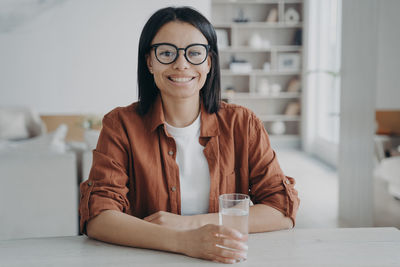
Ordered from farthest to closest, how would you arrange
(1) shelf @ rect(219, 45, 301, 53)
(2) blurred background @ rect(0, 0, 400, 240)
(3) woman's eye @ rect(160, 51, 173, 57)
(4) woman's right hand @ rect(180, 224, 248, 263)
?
(1) shelf @ rect(219, 45, 301, 53), (2) blurred background @ rect(0, 0, 400, 240), (3) woman's eye @ rect(160, 51, 173, 57), (4) woman's right hand @ rect(180, 224, 248, 263)

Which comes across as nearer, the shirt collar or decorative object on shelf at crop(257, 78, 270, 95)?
the shirt collar

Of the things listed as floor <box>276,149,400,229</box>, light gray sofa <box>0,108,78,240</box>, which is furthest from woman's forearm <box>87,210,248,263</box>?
floor <box>276,149,400,229</box>

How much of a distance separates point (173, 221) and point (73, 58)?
5.15 metres

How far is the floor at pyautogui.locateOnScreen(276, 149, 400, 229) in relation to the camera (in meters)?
2.87

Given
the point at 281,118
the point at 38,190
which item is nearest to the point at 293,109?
the point at 281,118

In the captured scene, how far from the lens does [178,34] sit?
130 cm

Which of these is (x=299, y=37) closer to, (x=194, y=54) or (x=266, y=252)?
(x=194, y=54)

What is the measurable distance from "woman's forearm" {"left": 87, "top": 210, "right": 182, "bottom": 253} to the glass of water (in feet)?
0.46

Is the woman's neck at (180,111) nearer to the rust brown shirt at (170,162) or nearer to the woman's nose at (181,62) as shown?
the rust brown shirt at (170,162)

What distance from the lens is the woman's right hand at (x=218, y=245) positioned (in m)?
0.98

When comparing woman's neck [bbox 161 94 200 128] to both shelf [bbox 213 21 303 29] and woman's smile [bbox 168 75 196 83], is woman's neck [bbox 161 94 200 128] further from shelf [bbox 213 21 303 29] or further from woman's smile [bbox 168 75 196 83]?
shelf [bbox 213 21 303 29]

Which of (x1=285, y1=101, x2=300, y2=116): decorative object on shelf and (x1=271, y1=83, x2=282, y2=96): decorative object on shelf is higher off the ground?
(x1=271, y1=83, x2=282, y2=96): decorative object on shelf

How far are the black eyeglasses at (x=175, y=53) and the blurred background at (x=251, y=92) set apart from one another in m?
1.55

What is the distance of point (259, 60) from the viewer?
7.24 meters
